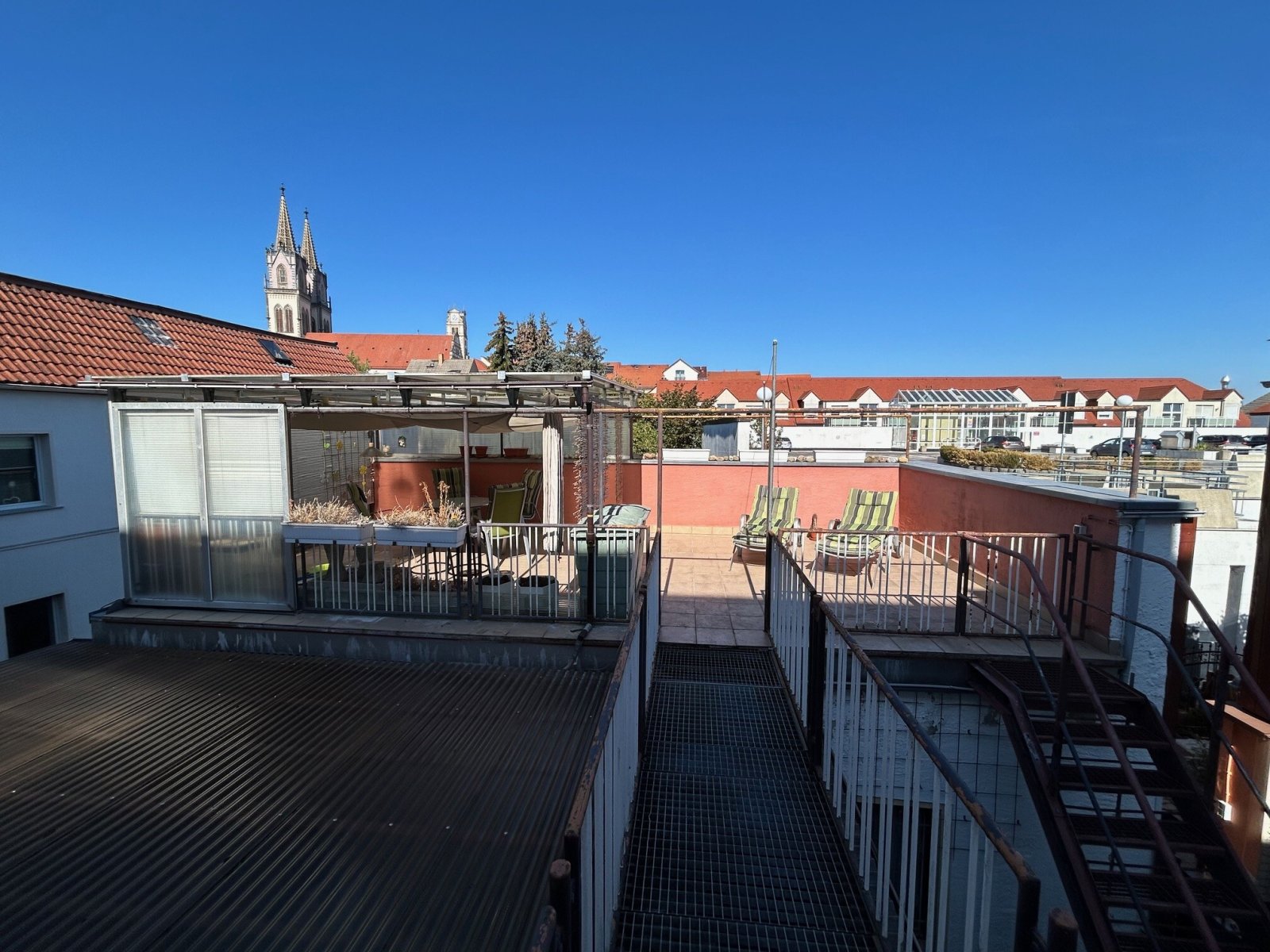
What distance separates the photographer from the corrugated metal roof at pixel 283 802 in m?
2.22

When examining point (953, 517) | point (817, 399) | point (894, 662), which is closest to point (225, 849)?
point (894, 662)

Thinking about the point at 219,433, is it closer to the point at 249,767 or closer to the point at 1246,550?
the point at 249,767

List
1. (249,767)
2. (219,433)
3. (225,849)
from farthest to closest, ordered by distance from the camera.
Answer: (219,433) < (249,767) < (225,849)

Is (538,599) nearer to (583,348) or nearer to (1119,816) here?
(1119,816)

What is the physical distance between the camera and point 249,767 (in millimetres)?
3197

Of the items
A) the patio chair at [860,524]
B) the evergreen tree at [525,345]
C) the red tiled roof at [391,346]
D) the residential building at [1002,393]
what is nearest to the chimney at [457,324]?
the red tiled roof at [391,346]

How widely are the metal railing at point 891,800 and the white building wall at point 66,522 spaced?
31.8ft

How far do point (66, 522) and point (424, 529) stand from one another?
24.6 ft

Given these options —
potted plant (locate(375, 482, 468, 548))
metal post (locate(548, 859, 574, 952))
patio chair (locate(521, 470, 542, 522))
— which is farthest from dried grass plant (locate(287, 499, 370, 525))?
metal post (locate(548, 859, 574, 952))

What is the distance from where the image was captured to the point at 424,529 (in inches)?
196

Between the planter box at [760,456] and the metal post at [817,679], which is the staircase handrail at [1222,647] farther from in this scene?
the planter box at [760,456]

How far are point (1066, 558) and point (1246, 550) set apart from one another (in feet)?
36.8

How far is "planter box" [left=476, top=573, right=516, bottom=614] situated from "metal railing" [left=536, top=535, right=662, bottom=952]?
214cm

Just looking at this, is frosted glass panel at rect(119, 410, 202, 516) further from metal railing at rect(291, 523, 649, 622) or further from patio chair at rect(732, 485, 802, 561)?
patio chair at rect(732, 485, 802, 561)
